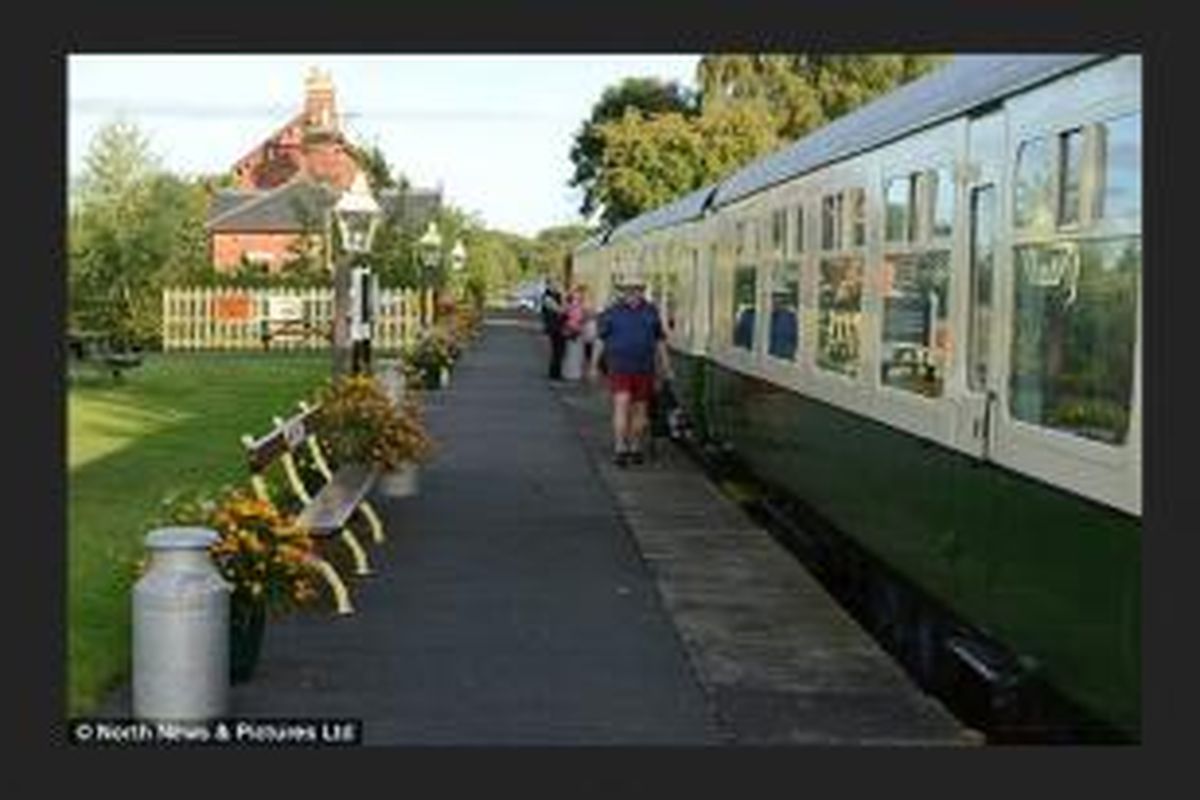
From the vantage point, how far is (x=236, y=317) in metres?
50.2

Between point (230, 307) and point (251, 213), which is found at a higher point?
point (251, 213)

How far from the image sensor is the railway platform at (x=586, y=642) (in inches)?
345

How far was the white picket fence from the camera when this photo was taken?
48.9 meters

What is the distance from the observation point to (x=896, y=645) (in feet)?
37.9

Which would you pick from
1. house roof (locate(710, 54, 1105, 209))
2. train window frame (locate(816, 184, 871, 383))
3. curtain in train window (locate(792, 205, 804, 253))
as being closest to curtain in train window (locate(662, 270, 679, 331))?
house roof (locate(710, 54, 1105, 209))

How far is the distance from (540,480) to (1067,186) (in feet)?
37.0

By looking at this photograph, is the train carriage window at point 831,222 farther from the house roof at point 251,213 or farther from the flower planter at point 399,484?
the house roof at point 251,213

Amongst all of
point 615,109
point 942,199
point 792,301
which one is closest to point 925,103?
point 942,199

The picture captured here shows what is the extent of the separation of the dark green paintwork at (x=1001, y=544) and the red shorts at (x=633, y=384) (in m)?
5.97

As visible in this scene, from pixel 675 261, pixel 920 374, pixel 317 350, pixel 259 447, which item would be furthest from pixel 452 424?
pixel 317 350

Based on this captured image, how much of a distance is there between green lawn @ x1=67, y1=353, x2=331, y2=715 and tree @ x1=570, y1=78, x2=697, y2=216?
3165 cm

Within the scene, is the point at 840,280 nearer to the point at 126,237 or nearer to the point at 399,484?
the point at 399,484

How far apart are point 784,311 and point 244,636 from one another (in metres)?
7.00

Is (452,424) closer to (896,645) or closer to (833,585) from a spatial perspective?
(833,585)
